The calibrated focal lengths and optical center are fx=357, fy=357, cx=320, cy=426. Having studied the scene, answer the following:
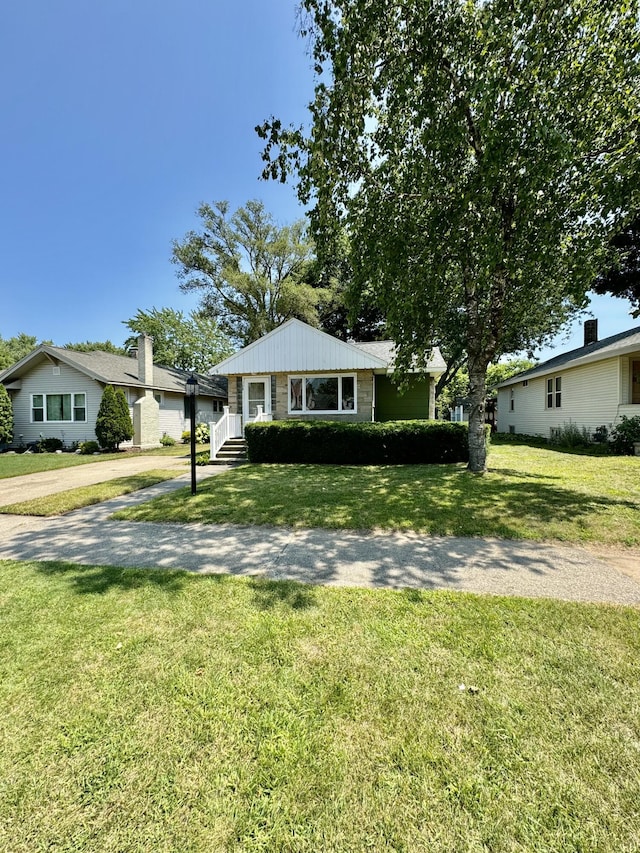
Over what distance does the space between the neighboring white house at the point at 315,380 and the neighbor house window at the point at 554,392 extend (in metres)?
7.02

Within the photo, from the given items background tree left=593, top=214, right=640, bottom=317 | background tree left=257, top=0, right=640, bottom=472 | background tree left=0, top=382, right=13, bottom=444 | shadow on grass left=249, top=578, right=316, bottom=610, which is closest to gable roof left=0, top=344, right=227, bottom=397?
background tree left=0, top=382, right=13, bottom=444

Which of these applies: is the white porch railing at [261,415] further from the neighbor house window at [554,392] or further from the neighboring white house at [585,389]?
the neighbor house window at [554,392]

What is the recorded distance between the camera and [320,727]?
186 cm

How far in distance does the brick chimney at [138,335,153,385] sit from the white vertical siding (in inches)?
757

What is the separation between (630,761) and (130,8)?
41.9ft

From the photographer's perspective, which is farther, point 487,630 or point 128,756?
point 487,630

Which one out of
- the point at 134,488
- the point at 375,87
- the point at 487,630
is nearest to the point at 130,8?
the point at 375,87

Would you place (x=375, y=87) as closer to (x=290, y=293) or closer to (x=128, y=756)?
(x=128, y=756)

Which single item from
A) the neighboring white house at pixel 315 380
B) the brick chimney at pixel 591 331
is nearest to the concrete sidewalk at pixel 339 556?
the neighboring white house at pixel 315 380

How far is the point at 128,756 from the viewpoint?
5.61ft

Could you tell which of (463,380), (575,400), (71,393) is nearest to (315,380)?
(575,400)

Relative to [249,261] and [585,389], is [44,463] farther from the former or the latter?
[585,389]

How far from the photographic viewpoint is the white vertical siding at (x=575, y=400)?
516 inches

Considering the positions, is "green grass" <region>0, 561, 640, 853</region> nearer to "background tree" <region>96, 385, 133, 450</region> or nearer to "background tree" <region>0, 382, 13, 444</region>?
"background tree" <region>96, 385, 133, 450</region>
